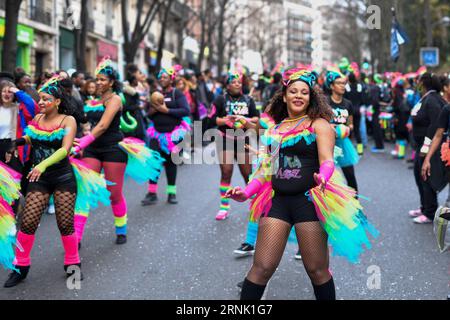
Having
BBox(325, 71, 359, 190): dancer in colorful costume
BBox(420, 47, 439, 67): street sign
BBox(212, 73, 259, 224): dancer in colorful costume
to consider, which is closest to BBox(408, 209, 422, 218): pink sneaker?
BBox(325, 71, 359, 190): dancer in colorful costume

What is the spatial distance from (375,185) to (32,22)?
1807 cm

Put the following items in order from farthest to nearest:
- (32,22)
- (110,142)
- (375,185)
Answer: (32,22) → (375,185) → (110,142)

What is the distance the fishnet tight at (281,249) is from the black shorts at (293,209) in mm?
33

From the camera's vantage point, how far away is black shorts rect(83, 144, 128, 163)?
6.07 metres

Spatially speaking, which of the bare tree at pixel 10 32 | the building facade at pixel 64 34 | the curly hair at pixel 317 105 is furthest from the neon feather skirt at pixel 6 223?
the building facade at pixel 64 34

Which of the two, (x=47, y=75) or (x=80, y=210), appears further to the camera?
(x=47, y=75)

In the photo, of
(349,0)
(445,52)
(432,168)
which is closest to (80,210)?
(432,168)

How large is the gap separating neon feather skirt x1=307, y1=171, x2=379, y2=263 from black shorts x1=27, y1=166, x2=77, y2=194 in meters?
2.36

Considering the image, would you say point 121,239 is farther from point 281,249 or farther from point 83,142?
point 281,249

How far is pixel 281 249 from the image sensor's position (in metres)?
3.59

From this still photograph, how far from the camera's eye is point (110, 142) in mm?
6090

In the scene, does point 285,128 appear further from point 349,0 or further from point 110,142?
point 349,0

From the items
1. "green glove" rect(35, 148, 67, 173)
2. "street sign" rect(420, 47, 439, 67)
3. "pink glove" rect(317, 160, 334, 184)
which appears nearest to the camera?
"pink glove" rect(317, 160, 334, 184)

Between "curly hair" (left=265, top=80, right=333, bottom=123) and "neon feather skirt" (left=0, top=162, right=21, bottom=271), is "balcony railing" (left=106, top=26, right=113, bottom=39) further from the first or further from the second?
"curly hair" (left=265, top=80, right=333, bottom=123)
